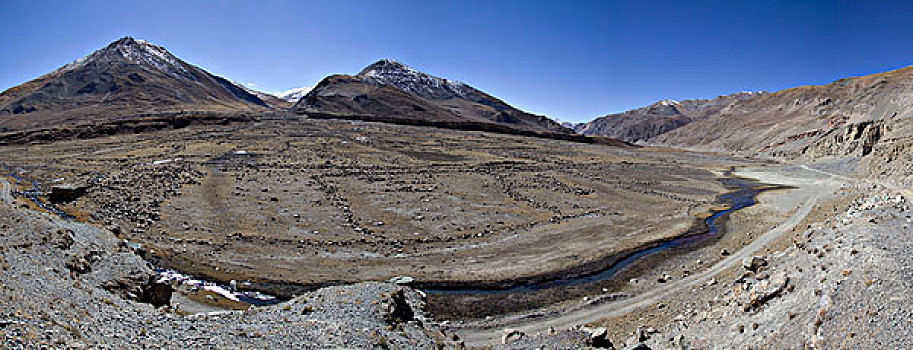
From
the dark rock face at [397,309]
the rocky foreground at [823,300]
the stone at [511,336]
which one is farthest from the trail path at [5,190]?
the rocky foreground at [823,300]

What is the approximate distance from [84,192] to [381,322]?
136 ft

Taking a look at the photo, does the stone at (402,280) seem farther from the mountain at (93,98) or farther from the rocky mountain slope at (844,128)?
the mountain at (93,98)

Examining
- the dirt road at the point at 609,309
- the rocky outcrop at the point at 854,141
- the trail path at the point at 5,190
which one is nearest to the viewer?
the dirt road at the point at 609,309

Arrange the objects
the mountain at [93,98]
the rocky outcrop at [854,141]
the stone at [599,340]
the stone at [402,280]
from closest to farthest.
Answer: the stone at [599,340]
the stone at [402,280]
the rocky outcrop at [854,141]
the mountain at [93,98]

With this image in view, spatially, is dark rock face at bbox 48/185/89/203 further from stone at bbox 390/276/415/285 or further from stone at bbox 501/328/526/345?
stone at bbox 501/328/526/345

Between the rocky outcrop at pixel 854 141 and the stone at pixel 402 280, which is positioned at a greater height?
the rocky outcrop at pixel 854 141

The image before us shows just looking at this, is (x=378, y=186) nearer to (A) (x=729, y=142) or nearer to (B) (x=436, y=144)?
(B) (x=436, y=144)

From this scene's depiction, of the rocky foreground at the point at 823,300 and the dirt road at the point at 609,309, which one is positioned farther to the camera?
the dirt road at the point at 609,309

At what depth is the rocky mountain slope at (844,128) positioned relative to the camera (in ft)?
223

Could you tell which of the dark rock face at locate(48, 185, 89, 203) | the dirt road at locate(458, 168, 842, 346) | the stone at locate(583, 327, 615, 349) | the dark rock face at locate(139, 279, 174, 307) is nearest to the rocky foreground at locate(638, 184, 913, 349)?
the stone at locate(583, 327, 615, 349)

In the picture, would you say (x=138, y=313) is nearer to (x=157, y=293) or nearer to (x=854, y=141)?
(x=157, y=293)

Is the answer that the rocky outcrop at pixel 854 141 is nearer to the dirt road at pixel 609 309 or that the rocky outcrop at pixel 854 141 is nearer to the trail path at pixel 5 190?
the dirt road at pixel 609 309

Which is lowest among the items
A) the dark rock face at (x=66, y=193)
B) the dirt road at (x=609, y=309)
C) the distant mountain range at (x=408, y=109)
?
the dirt road at (x=609, y=309)

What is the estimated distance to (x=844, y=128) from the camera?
103 meters
